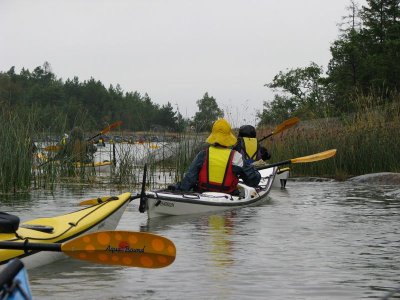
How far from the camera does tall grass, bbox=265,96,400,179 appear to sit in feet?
59.7

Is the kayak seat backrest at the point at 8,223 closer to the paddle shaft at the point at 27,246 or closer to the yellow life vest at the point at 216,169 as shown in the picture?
the paddle shaft at the point at 27,246

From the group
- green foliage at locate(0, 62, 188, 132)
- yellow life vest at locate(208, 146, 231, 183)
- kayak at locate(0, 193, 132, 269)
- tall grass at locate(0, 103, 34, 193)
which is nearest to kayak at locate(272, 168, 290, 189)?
tall grass at locate(0, 103, 34, 193)

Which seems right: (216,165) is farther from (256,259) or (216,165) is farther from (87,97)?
(87,97)

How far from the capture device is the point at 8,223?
6.23m

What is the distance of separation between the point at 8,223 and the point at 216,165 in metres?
5.20

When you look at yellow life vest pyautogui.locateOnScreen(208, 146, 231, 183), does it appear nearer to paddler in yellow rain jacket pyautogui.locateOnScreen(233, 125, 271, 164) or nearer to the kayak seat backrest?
paddler in yellow rain jacket pyautogui.locateOnScreen(233, 125, 271, 164)

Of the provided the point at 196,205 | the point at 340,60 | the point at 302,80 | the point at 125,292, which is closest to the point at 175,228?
the point at 196,205

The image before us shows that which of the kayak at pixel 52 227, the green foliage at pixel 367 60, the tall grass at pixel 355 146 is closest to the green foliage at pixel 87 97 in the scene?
the green foliage at pixel 367 60

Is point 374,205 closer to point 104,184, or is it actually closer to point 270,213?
point 270,213

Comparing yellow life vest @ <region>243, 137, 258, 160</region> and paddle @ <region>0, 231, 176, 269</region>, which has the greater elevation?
yellow life vest @ <region>243, 137, 258, 160</region>

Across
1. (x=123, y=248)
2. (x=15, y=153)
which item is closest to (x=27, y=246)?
(x=123, y=248)

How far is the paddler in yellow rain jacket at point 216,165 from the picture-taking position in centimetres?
1116

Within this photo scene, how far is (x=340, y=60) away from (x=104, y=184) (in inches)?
1326

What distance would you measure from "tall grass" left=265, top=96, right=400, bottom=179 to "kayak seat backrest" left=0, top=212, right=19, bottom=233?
12.6m
